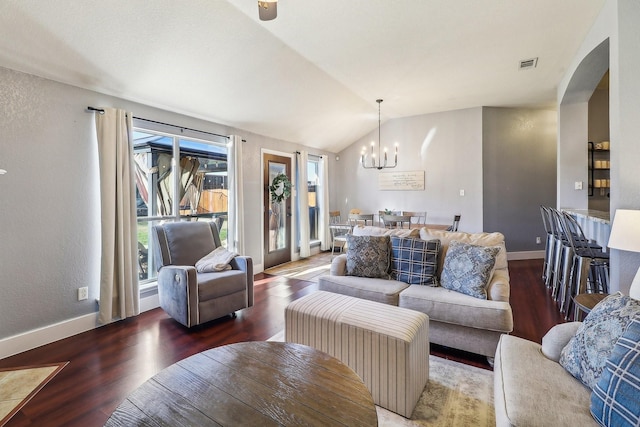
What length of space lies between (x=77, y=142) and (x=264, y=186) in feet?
8.89

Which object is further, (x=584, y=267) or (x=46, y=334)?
(x=584, y=267)

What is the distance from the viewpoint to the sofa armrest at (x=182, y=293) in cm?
275

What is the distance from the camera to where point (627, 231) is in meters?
1.96

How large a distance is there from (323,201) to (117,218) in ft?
14.0

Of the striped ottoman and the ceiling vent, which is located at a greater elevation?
the ceiling vent

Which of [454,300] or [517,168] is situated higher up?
[517,168]

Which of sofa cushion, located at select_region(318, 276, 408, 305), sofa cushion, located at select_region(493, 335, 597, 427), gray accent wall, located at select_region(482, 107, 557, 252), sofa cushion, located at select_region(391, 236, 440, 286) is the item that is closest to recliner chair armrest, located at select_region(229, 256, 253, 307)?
sofa cushion, located at select_region(318, 276, 408, 305)

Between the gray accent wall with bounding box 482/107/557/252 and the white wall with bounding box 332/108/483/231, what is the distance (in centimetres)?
22

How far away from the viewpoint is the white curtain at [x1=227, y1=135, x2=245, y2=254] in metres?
4.35

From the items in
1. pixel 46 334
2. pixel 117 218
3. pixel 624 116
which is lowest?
pixel 46 334

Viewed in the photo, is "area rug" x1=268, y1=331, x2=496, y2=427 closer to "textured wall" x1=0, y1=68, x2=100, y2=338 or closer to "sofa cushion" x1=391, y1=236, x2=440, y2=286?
"sofa cushion" x1=391, y1=236, x2=440, y2=286

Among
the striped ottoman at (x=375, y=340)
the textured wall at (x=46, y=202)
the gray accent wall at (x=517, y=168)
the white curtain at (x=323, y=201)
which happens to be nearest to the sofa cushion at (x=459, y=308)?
the striped ottoman at (x=375, y=340)

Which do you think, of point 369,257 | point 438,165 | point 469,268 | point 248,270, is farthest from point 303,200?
point 469,268

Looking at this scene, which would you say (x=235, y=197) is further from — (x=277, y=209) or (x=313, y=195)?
(x=313, y=195)
